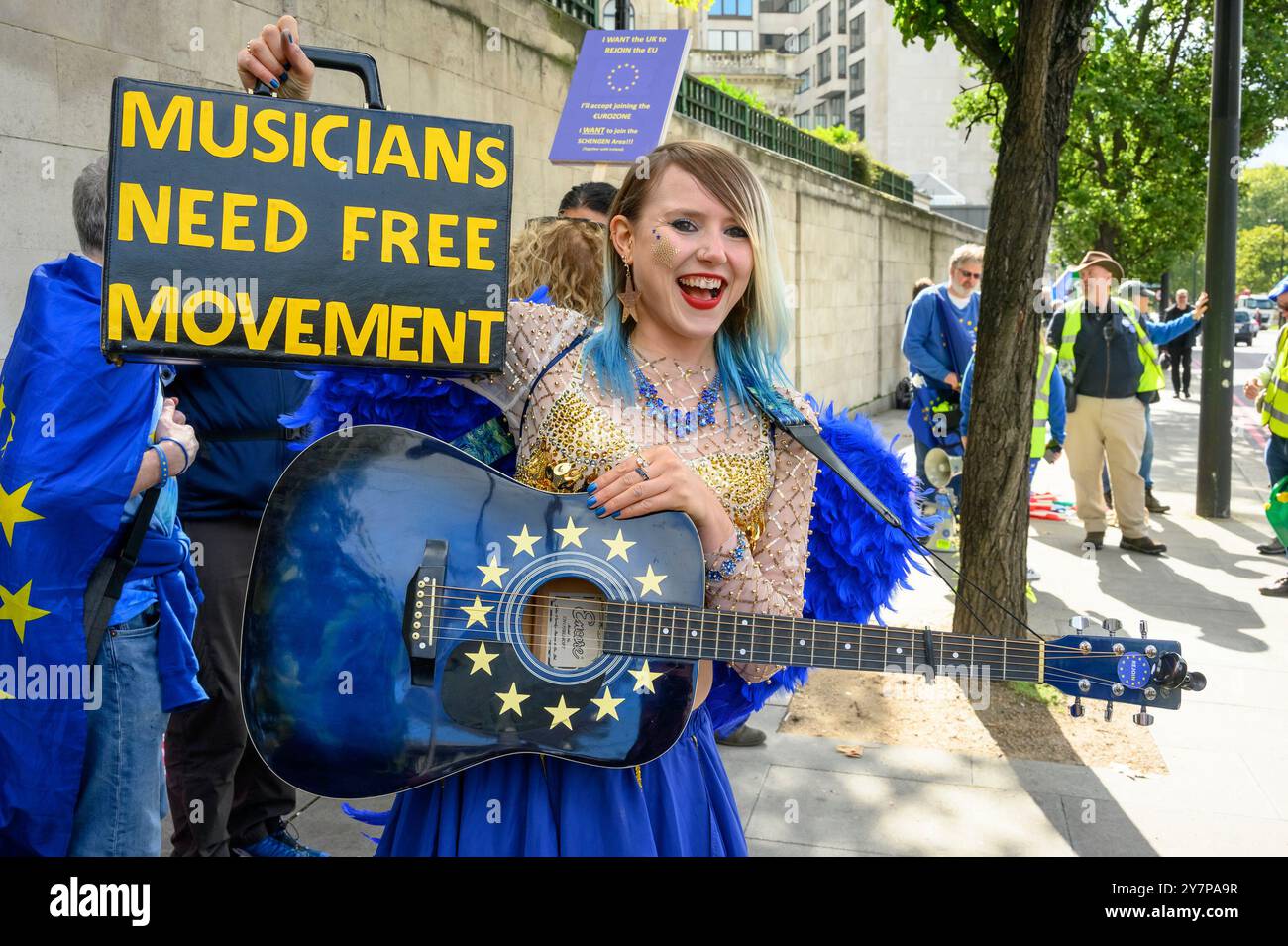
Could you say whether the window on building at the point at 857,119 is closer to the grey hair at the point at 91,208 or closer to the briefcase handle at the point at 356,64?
the grey hair at the point at 91,208

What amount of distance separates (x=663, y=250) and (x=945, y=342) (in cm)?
647

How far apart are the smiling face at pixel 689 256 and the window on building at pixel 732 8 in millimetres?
77964

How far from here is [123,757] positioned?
2.60 m

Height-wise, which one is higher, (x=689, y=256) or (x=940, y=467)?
(x=689, y=256)

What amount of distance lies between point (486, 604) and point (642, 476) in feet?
1.09

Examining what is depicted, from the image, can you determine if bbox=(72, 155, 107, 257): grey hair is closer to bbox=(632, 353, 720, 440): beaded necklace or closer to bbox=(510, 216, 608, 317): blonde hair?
bbox=(510, 216, 608, 317): blonde hair

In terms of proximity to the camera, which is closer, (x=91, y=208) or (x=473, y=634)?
(x=473, y=634)

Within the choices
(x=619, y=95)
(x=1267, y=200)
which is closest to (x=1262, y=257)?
(x=1267, y=200)

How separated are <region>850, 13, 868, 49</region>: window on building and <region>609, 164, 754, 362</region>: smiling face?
208ft

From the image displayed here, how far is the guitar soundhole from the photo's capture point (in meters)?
1.87

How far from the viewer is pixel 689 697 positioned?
1.88 m

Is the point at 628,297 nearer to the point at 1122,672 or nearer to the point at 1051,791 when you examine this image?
the point at 1122,672
